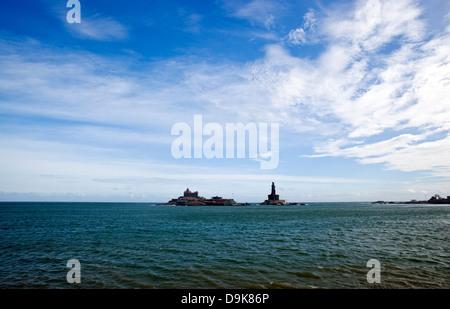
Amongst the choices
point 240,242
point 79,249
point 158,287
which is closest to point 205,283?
point 158,287

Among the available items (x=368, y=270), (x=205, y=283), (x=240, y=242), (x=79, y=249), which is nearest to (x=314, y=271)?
(x=368, y=270)

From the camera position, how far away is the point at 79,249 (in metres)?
28.9

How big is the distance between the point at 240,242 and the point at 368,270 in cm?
1665

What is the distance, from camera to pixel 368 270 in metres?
19.3
